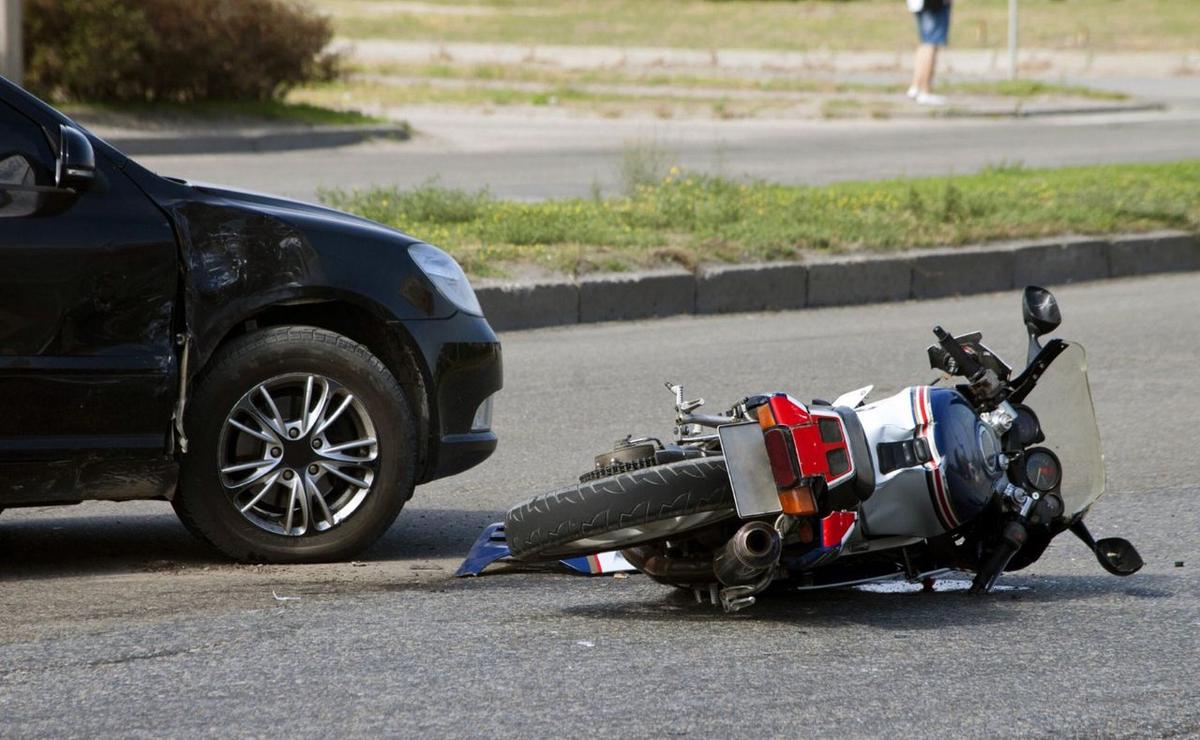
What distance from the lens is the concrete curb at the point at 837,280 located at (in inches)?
402

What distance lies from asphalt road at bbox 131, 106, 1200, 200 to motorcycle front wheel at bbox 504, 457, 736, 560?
32.6 feet

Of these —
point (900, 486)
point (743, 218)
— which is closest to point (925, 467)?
point (900, 486)

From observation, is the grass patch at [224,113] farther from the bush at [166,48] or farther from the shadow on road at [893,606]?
the shadow on road at [893,606]

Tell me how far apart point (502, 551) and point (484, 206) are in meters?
7.39

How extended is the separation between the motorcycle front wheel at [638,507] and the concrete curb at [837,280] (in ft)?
17.8

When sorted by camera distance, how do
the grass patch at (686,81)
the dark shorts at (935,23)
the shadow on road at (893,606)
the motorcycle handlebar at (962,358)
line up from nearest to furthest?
the shadow on road at (893,606) < the motorcycle handlebar at (962,358) < the dark shorts at (935,23) < the grass patch at (686,81)

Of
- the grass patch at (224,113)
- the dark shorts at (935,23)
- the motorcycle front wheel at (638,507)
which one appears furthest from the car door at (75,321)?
the dark shorts at (935,23)

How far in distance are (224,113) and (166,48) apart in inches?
36.7

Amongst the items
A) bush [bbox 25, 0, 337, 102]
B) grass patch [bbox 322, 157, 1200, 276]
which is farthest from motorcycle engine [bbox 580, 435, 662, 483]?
bush [bbox 25, 0, 337, 102]

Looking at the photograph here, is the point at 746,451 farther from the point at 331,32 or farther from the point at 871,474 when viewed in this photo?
the point at 331,32

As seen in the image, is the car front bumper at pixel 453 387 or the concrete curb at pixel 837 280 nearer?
the car front bumper at pixel 453 387

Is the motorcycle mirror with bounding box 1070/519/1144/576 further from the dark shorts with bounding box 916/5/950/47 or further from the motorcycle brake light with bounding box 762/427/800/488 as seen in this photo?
the dark shorts with bounding box 916/5/950/47

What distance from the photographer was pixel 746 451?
441 cm

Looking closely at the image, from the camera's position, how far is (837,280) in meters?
11.2
